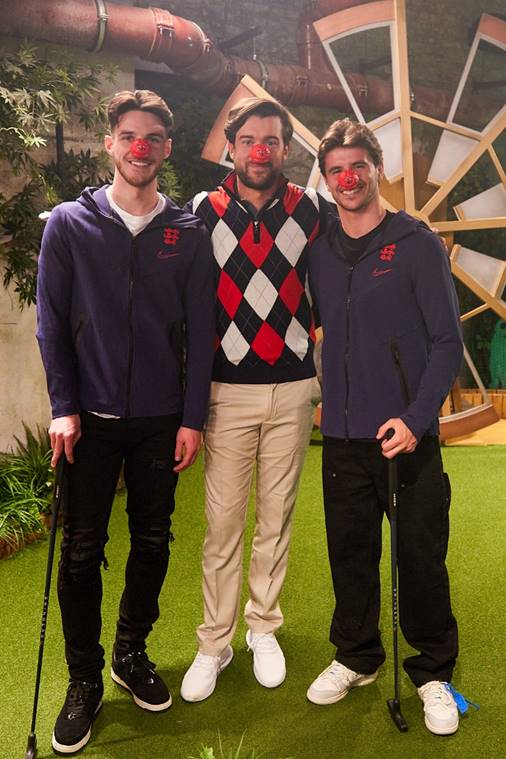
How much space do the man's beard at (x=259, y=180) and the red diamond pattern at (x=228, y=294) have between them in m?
0.27

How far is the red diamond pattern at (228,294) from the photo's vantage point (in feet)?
7.65

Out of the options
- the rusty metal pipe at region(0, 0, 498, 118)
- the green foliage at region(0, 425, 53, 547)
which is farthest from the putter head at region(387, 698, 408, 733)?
the rusty metal pipe at region(0, 0, 498, 118)

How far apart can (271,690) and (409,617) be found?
54 cm

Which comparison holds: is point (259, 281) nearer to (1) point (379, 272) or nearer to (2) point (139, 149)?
(1) point (379, 272)

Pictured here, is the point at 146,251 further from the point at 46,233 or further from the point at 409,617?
the point at 409,617

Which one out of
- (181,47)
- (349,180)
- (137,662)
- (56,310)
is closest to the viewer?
(56,310)

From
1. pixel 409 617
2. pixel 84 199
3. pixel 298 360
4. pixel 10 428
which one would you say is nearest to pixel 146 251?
pixel 84 199

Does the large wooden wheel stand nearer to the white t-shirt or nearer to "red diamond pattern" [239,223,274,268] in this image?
"red diamond pattern" [239,223,274,268]

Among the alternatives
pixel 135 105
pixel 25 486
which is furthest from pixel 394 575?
pixel 25 486

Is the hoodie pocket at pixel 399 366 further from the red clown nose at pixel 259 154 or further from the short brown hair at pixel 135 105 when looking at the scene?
the short brown hair at pixel 135 105

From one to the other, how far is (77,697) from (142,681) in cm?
23

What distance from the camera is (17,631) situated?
9.80ft

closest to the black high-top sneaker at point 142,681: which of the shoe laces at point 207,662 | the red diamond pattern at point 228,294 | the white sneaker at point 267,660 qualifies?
the shoe laces at point 207,662

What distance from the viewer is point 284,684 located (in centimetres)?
256
